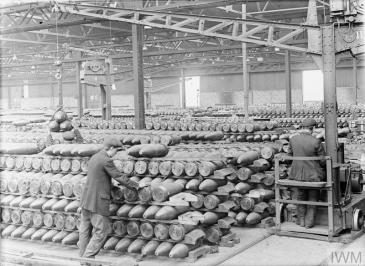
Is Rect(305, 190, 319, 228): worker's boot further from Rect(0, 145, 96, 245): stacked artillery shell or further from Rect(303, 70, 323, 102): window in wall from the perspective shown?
Rect(303, 70, 323, 102): window in wall

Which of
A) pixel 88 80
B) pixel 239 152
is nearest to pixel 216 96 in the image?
pixel 88 80

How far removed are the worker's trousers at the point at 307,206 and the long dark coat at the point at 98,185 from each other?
333 cm

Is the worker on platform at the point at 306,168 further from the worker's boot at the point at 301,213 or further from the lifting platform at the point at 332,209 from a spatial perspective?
the lifting platform at the point at 332,209

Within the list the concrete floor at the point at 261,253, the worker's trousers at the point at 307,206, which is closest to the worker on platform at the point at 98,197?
the concrete floor at the point at 261,253

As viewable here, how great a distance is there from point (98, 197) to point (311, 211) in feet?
12.9

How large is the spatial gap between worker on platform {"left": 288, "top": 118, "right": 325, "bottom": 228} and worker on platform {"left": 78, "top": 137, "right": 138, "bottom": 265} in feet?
10.4

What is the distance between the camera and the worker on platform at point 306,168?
8.38 metres

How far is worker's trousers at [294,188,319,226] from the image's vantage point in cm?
856

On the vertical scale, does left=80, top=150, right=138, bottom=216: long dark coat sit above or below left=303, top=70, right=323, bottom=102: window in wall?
below

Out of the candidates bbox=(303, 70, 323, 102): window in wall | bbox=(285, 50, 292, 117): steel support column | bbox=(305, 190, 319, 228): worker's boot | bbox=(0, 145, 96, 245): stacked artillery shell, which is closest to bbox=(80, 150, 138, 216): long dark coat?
bbox=(0, 145, 96, 245): stacked artillery shell

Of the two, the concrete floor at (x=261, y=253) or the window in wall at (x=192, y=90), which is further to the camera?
the window in wall at (x=192, y=90)

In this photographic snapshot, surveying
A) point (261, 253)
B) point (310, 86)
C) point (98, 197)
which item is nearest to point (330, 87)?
point (261, 253)

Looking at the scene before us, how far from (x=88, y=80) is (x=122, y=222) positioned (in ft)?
40.6

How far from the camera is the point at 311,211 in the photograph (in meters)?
8.60
